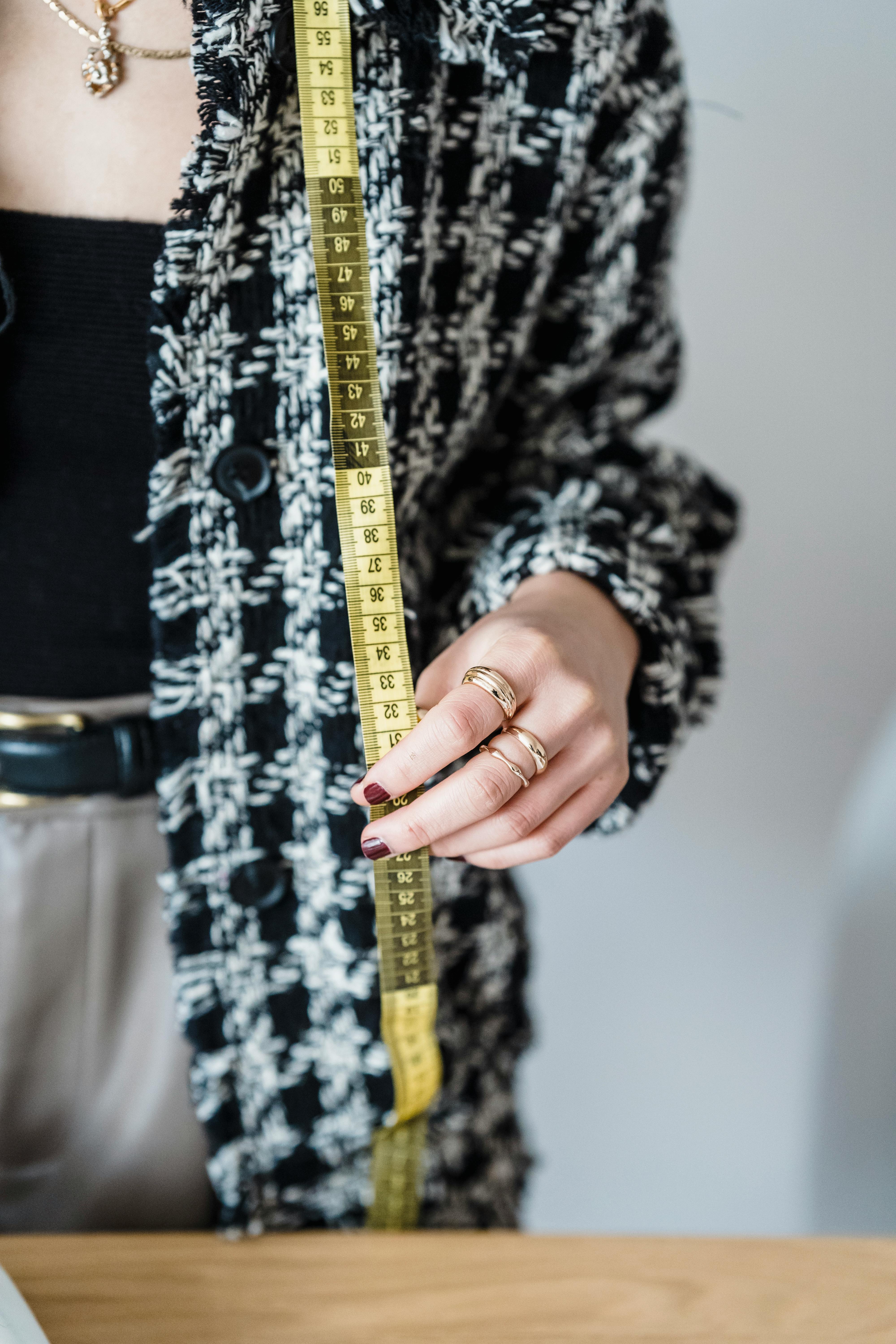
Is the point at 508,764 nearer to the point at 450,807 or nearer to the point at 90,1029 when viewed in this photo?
the point at 450,807

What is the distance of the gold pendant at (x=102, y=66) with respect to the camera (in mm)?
588

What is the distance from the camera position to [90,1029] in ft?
2.49

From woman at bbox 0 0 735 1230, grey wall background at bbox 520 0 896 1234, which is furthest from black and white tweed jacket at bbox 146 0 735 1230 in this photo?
grey wall background at bbox 520 0 896 1234

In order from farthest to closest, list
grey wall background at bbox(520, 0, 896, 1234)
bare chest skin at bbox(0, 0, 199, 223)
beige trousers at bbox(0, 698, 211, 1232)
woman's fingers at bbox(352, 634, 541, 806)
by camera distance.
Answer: grey wall background at bbox(520, 0, 896, 1234) < beige trousers at bbox(0, 698, 211, 1232) < bare chest skin at bbox(0, 0, 199, 223) < woman's fingers at bbox(352, 634, 541, 806)

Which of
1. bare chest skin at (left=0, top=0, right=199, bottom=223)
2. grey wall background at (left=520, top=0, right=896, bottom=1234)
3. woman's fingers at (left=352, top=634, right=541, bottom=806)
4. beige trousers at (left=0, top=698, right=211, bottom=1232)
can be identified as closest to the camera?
woman's fingers at (left=352, top=634, right=541, bottom=806)

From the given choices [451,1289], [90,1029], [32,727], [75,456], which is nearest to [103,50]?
[75,456]

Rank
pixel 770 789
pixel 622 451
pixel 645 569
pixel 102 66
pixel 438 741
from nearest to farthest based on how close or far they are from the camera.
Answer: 1. pixel 438 741
2. pixel 102 66
3. pixel 645 569
4. pixel 622 451
5. pixel 770 789

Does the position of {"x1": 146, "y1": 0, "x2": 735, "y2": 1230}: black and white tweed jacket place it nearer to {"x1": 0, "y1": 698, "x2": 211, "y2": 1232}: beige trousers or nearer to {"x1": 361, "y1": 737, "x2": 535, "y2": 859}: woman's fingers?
{"x1": 0, "y1": 698, "x2": 211, "y2": 1232}: beige trousers

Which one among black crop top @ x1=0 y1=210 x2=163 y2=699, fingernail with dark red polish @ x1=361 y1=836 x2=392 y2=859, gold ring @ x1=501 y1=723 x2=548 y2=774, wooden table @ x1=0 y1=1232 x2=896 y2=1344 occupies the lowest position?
wooden table @ x1=0 y1=1232 x2=896 y2=1344

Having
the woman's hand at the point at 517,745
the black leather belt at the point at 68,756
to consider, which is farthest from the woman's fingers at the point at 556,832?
the black leather belt at the point at 68,756

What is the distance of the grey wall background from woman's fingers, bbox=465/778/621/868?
667mm

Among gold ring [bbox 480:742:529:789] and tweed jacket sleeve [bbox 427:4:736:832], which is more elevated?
tweed jacket sleeve [bbox 427:4:736:832]

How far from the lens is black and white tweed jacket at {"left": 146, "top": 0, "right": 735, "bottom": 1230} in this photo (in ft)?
2.00

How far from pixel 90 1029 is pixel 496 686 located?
1.66ft
